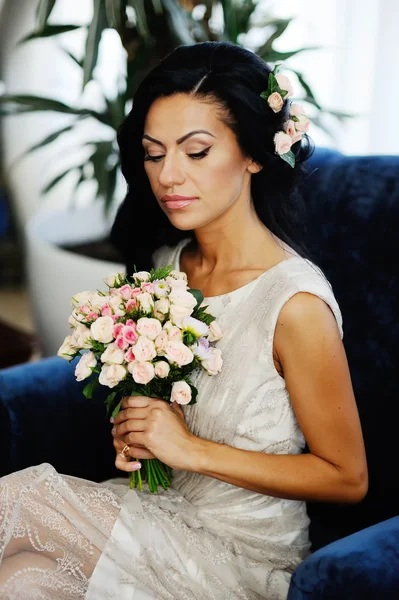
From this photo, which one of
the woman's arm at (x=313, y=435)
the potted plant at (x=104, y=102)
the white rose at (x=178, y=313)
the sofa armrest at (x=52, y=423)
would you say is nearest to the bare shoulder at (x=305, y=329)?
the woman's arm at (x=313, y=435)

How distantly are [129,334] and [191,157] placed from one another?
40cm

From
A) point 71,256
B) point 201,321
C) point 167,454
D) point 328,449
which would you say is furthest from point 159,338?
point 71,256

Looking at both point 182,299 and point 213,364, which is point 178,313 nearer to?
point 182,299

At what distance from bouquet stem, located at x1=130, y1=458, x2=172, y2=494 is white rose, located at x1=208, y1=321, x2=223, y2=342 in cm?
29

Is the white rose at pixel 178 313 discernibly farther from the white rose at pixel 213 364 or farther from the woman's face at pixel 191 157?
the woman's face at pixel 191 157

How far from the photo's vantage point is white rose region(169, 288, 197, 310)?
142 centimetres

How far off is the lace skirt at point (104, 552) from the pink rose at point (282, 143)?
2.55 feet

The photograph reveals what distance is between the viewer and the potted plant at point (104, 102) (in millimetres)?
2514

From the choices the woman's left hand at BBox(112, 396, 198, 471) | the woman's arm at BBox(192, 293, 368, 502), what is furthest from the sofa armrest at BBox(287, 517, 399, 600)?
the woman's left hand at BBox(112, 396, 198, 471)

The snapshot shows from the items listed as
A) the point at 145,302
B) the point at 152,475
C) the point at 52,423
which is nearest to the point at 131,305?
the point at 145,302

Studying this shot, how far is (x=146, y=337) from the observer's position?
4.54 feet

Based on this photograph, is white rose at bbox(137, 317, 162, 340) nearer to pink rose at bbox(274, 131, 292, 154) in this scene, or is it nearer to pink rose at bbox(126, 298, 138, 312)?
pink rose at bbox(126, 298, 138, 312)

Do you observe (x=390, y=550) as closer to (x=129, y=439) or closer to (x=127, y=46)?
(x=129, y=439)

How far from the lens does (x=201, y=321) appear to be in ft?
4.90
